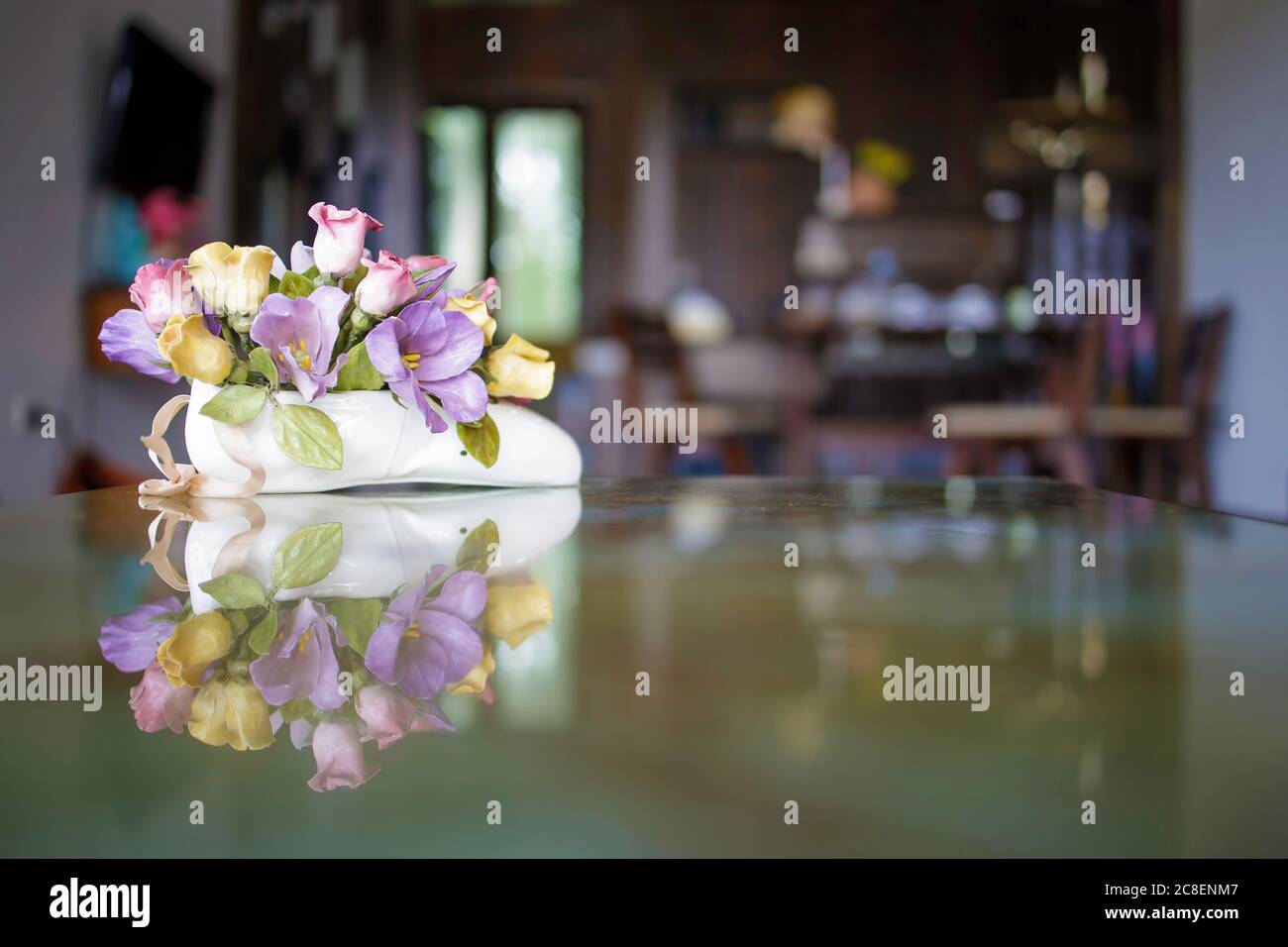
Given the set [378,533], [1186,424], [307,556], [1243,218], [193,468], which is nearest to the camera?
[307,556]

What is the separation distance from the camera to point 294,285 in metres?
0.93

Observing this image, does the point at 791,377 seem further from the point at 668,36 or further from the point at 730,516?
the point at 730,516

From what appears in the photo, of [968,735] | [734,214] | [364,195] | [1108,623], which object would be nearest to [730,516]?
[1108,623]

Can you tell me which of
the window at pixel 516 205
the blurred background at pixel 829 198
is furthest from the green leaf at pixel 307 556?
the window at pixel 516 205

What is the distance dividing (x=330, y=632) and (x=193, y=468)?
0.73m

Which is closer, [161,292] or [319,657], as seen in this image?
[319,657]

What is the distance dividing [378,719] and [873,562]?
37 centimetres

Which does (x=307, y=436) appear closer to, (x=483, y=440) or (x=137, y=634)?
(x=483, y=440)

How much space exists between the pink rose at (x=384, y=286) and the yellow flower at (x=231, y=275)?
74 mm

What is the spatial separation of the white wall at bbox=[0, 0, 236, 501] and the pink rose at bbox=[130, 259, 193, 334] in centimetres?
241

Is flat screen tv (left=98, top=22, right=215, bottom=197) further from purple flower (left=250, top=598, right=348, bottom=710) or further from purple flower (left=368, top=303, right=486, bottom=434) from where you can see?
purple flower (left=250, top=598, right=348, bottom=710)

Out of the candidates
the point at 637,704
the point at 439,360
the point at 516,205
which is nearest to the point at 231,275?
the point at 439,360

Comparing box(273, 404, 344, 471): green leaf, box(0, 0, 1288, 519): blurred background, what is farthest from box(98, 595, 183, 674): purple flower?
box(0, 0, 1288, 519): blurred background

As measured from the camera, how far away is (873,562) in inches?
23.6
